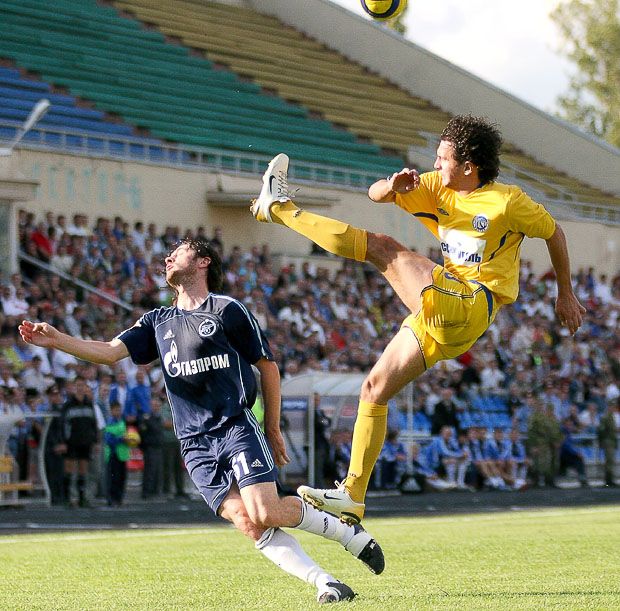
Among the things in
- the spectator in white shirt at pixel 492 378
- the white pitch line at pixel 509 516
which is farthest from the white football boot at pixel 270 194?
→ the spectator in white shirt at pixel 492 378

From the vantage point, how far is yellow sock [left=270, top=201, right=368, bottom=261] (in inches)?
316

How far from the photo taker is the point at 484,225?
26.1 ft

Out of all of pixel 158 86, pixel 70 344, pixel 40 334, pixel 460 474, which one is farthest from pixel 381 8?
pixel 158 86

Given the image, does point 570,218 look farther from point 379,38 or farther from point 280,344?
point 280,344

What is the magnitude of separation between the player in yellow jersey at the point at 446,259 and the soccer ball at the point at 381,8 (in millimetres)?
4248

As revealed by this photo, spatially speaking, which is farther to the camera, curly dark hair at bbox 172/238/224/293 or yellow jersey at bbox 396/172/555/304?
yellow jersey at bbox 396/172/555/304

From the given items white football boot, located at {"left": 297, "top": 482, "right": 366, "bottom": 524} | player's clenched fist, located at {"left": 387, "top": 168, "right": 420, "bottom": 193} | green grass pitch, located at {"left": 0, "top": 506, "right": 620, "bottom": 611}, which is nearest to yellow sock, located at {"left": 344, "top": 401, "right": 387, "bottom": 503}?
white football boot, located at {"left": 297, "top": 482, "right": 366, "bottom": 524}

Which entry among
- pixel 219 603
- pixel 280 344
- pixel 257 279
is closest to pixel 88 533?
pixel 219 603

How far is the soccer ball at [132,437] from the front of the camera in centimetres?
1800

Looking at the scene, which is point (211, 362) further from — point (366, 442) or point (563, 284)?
point (563, 284)

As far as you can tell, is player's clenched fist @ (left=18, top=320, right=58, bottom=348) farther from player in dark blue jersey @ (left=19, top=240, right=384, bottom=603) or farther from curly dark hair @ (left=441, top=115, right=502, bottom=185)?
curly dark hair @ (left=441, top=115, right=502, bottom=185)

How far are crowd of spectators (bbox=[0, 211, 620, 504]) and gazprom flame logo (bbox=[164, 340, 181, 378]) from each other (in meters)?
10.0

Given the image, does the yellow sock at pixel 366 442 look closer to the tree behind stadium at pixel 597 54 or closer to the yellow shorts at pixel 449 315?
the yellow shorts at pixel 449 315

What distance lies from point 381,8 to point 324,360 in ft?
35.9
